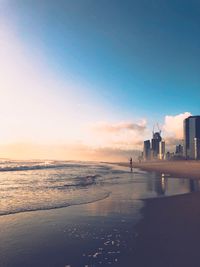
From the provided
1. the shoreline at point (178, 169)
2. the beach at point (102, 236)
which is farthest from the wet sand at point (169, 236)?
the shoreline at point (178, 169)

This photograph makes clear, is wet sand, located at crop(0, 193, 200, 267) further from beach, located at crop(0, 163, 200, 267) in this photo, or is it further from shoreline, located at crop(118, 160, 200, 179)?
shoreline, located at crop(118, 160, 200, 179)

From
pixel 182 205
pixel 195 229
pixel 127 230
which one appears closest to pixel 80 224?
pixel 127 230

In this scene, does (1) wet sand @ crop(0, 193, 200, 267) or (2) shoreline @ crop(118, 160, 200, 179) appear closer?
(1) wet sand @ crop(0, 193, 200, 267)

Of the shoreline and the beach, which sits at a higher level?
the shoreline

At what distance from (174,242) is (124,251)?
1.91m

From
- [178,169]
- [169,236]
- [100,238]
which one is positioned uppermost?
[178,169]

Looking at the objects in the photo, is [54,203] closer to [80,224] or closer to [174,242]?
[80,224]

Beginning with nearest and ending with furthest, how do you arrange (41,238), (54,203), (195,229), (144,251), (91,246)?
(144,251) < (91,246) < (41,238) < (195,229) < (54,203)

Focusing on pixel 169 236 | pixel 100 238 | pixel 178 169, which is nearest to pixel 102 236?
pixel 100 238

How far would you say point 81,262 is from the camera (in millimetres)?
7320

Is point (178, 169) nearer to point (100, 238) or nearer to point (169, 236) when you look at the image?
point (169, 236)

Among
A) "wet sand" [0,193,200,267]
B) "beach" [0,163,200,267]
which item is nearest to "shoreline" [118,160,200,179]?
"beach" [0,163,200,267]

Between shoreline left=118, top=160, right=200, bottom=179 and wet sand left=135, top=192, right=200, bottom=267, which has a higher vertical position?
shoreline left=118, top=160, right=200, bottom=179

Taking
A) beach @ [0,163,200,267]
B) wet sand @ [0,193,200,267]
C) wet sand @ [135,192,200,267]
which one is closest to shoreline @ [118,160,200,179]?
wet sand @ [135,192,200,267]
